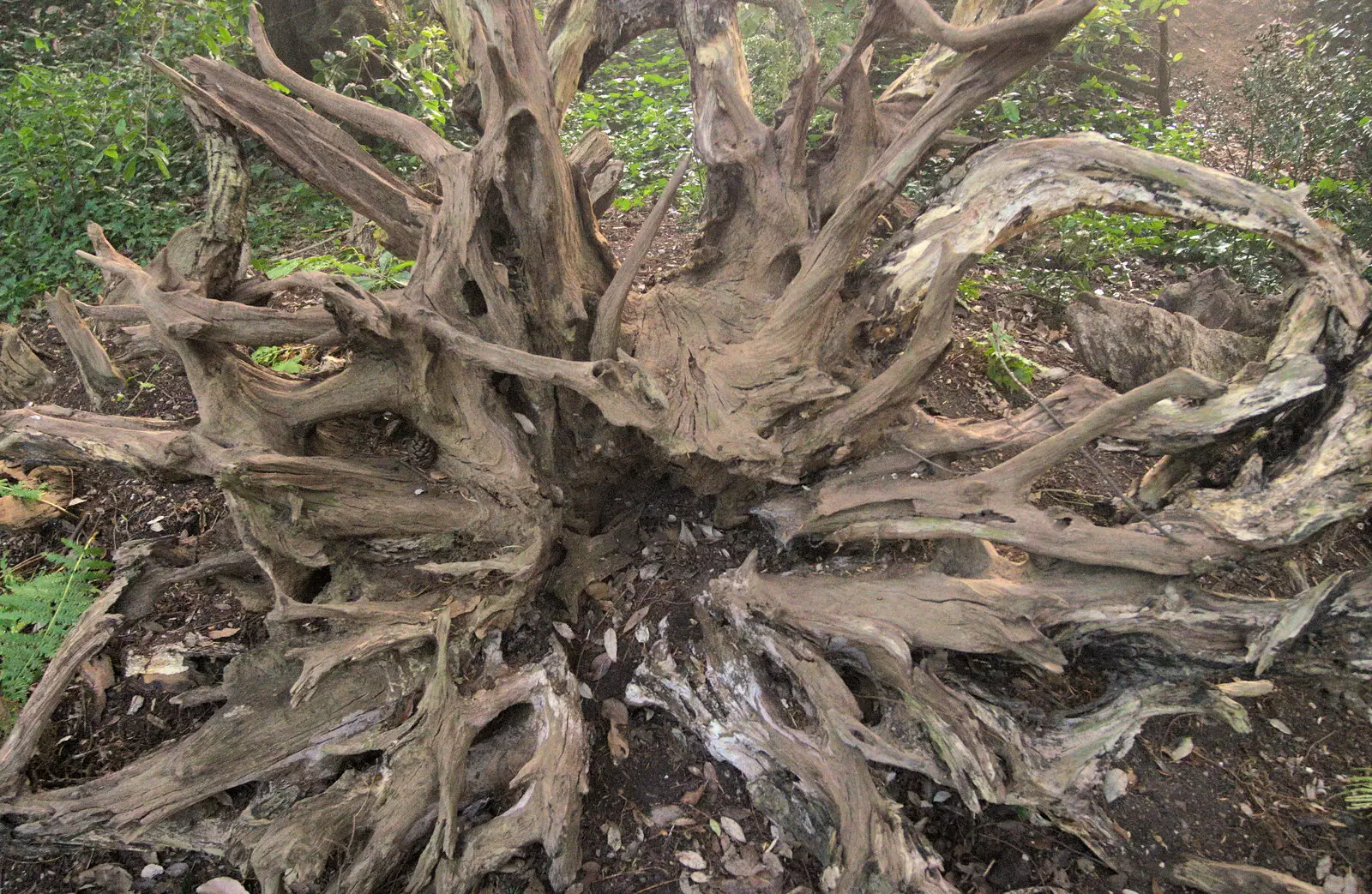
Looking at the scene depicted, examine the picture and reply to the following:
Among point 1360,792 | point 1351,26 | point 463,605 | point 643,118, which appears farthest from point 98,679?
point 1351,26

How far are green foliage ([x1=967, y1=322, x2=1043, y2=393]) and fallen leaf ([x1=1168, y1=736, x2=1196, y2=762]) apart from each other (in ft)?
5.71

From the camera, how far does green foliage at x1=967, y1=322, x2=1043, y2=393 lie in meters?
3.97

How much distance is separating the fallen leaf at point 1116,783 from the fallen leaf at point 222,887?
2930 mm

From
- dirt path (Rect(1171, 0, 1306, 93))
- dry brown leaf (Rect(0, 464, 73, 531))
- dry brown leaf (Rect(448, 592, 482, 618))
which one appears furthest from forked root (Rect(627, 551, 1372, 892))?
dirt path (Rect(1171, 0, 1306, 93))

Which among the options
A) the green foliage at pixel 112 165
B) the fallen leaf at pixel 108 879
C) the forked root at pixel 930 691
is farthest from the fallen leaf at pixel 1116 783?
the green foliage at pixel 112 165

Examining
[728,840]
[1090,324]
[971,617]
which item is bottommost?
[728,840]

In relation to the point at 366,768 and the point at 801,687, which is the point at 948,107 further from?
the point at 366,768

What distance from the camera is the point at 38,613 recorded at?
3.06 meters

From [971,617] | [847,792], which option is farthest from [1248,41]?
[847,792]

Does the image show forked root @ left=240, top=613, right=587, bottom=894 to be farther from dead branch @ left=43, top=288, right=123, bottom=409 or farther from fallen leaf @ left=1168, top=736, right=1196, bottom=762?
fallen leaf @ left=1168, top=736, right=1196, bottom=762

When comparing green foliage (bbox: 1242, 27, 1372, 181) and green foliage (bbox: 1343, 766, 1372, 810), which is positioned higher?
green foliage (bbox: 1242, 27, 1372, 181)

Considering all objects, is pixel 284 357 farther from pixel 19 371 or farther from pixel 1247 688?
pixel 1247 688

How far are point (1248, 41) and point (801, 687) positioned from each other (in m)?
8.40

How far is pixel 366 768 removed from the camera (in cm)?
266
